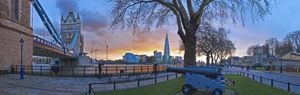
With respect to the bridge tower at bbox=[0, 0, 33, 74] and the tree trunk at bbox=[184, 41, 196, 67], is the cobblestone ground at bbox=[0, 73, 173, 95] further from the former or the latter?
the bridge tower at bbox=[0, 0, 33, 74]

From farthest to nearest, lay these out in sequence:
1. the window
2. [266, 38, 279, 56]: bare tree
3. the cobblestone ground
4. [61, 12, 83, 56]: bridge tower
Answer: [266, 38, 279, 56]: bare tree, [61, 12, 83, 56]: bridge tower, the window, the cobblestone ground

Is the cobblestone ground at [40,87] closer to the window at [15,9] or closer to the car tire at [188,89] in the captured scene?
the car tire at [188,89]

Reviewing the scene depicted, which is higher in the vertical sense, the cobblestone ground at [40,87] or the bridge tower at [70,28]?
the bridge tower at [70,28]

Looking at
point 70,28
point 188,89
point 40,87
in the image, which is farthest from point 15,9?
point 70,28

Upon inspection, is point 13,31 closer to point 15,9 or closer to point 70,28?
point 15,9

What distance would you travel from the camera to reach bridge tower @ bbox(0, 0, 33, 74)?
35.3m

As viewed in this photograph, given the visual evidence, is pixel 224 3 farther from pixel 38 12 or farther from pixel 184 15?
pixel 38 12

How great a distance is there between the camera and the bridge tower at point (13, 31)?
3528 cm

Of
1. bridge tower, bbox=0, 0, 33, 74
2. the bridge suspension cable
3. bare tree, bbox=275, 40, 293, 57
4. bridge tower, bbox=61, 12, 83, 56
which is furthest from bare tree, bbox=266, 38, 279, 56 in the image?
bridge tower, bbox=0, 0, 33, 74

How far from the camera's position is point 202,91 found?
12898 millimetres

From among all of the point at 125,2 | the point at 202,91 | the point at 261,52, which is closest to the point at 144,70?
the point at 125,2

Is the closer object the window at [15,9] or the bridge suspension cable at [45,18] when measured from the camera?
the window at [15,9]

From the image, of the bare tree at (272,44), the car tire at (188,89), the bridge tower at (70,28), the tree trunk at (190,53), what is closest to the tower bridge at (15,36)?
the tree trunk at (190,53)

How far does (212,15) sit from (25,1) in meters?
29.5
